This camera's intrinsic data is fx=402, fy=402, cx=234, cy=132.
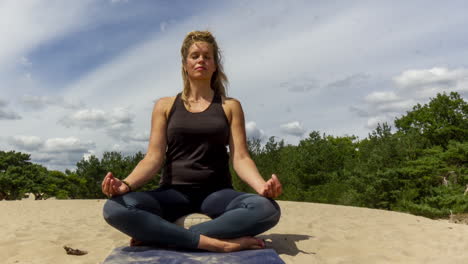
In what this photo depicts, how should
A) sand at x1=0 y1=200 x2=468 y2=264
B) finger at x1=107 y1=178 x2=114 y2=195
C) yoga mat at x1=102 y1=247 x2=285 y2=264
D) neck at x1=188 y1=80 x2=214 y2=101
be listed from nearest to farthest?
yoga mat at x1=102 y1=247 x2=285 y2=264
finger at x1=107 y1=178 x2=114 y2=195
neck at x1=188 y1=80 x2=214 y2=101
sand at x1=0 y1=200 x2=468 y2=264

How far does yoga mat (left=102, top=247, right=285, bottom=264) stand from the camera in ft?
9.74

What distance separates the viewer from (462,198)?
1256 centimetres

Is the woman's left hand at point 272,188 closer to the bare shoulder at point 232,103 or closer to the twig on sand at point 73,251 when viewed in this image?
the bare shoulder at point 232,103

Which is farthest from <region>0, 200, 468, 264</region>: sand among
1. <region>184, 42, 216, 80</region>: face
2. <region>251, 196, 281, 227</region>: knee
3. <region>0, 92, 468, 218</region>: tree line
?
<region>0, 92, 468, 218</region>: tree line

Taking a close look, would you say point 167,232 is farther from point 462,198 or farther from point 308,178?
point 308,178

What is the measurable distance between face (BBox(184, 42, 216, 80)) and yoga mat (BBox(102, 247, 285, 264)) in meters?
1.64

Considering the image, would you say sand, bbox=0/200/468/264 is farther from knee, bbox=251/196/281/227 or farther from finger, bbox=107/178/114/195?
finger, bbox=107/178/114/195

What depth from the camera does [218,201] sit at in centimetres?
347

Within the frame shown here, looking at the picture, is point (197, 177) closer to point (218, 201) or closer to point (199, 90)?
point (218, 201)

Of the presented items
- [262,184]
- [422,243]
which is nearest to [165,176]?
[262,184]

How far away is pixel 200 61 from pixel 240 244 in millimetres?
1707

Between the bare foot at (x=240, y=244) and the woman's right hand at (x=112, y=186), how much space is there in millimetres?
915

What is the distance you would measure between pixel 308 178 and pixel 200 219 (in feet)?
62.8

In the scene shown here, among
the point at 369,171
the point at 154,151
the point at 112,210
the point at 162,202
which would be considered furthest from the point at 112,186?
the point at 369,171
